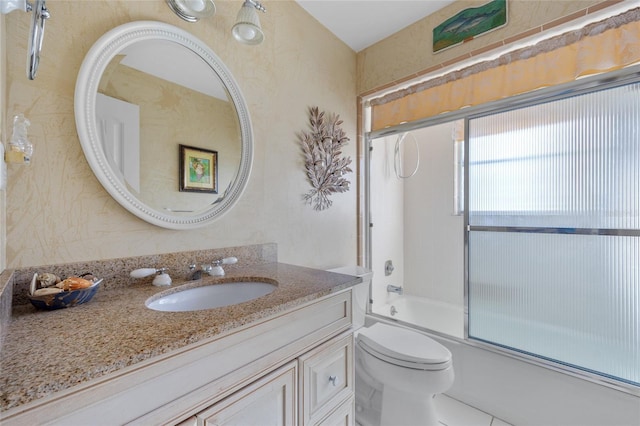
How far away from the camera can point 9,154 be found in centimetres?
74

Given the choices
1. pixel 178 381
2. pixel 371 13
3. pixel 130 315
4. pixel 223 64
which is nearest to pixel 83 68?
pixel 223 64

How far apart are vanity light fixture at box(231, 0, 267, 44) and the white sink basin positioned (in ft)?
3.78

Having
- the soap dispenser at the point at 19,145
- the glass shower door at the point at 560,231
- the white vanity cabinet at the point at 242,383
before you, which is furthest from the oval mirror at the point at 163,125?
the glass shower door at the point at 560,231

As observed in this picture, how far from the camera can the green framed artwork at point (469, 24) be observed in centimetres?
154

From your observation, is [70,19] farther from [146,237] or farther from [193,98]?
[146,237]

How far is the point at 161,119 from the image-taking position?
111 centimetres

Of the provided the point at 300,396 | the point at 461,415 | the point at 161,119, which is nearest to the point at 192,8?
the point at 161,119

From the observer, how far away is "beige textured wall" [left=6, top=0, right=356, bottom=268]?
33.2 inches

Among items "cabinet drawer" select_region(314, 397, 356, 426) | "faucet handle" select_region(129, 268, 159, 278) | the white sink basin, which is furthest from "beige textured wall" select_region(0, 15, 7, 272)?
"cabinet drawer" select_region(314, 397, 356, 426)

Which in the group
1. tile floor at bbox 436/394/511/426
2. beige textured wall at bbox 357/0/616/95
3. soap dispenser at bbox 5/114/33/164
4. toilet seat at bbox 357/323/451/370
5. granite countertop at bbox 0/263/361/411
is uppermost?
beige textured wall at bbox 357/0/616/95

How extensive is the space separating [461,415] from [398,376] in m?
0.68

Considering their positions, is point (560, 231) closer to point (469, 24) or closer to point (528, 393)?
point (528, 393)

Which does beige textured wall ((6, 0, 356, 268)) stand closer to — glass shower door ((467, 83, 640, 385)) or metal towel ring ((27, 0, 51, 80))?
metal towel ring ((27, 0, 51, 80))

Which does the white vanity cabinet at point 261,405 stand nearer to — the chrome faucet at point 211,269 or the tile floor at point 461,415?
the chrome faucet at point 211,269
